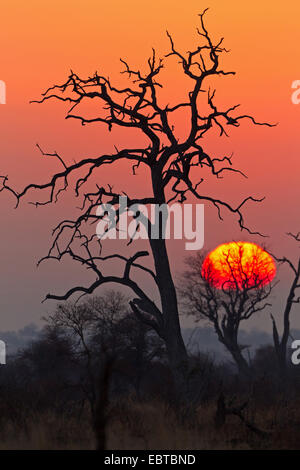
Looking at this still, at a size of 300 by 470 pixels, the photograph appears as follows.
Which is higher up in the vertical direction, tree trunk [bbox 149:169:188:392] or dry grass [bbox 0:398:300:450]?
tree trunk [bbox 149:169:188:392]

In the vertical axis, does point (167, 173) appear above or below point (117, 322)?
above

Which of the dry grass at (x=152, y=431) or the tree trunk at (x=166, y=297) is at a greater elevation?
the tree trunk at (x=166, y=297)

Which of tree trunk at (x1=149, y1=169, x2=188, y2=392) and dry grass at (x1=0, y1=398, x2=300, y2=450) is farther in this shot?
tree trunk at (x1=149, y1=169, x2=188, y2=392)

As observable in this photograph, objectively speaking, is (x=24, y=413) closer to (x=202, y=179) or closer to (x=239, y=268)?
(x=202, y=179)

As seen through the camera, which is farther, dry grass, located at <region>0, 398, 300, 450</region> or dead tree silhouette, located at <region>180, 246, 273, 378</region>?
dead tree silhouette, located at <region>180, 246, 273, 378</region>

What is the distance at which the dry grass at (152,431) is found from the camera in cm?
1783

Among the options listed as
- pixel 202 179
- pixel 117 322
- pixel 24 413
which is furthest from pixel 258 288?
pixel 24 413

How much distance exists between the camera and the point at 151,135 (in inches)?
1021

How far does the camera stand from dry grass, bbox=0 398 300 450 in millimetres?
17828

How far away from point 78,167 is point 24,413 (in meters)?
7.82

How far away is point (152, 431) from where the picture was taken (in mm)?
19281

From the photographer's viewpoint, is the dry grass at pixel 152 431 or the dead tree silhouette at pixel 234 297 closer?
the dry grass at pixel 152 431
